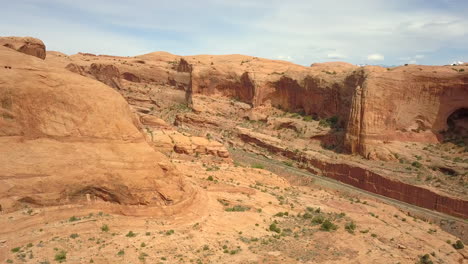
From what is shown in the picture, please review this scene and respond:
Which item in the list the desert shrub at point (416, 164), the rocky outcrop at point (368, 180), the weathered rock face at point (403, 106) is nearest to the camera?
the rocky outcrop at point (368, 180)

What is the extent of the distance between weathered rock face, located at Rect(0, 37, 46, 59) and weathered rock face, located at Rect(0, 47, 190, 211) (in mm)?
5211

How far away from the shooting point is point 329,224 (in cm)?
1852

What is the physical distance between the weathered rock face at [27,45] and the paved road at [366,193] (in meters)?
19.8

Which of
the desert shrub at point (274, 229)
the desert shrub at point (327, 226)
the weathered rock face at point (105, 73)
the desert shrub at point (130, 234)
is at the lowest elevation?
the desert shrub at point (327, 226)

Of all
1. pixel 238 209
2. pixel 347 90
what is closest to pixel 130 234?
pixel 238 209

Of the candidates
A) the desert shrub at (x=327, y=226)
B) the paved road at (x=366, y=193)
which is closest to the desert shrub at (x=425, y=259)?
the desert shrub at (x=327, y=226)

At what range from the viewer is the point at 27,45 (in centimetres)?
2108

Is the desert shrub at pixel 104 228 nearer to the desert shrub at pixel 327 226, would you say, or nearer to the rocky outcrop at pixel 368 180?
the desert shrub at pixel 327 226

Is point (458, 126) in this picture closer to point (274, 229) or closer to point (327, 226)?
point (327, 226)

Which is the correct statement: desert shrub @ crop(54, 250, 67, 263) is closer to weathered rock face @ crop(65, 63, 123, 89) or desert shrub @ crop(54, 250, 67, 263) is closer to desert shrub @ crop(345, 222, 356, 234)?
desert shrub @ crop(345, 222, 356, 234)

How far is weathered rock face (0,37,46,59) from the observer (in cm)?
2028

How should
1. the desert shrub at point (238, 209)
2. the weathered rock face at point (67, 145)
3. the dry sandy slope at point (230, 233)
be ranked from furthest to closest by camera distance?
the desert shrub at point (238, 209) < the weathered rock face at point (67, 145) < the dry sandy slope at point (230, 233)

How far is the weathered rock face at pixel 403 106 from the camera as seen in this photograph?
33.4 m

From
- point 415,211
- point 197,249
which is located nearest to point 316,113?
point 415,211
